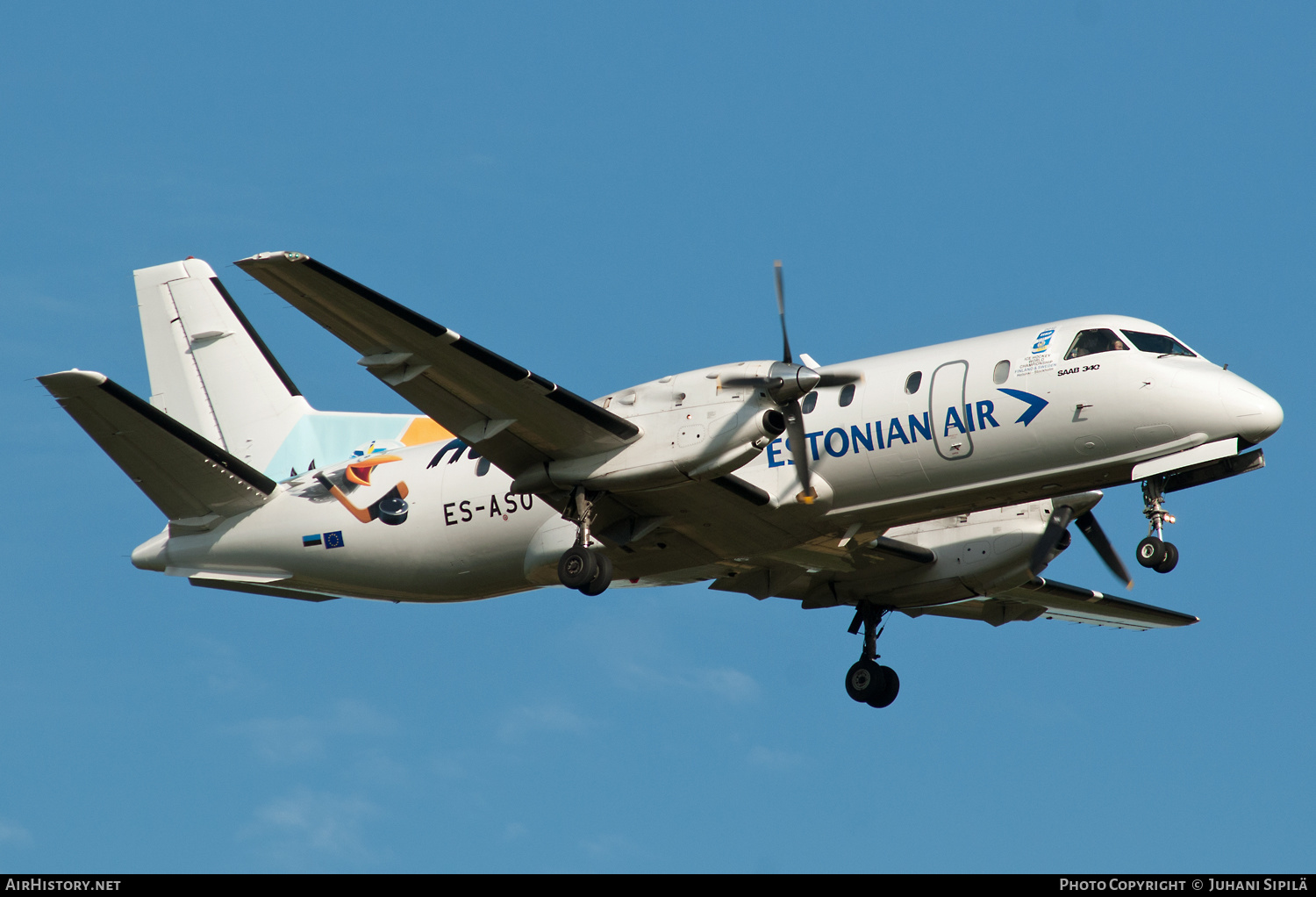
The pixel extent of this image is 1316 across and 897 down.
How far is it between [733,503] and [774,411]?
1554mm

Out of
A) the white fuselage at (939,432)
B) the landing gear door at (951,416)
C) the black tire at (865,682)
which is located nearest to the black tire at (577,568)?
the white fuselage at (939,432)

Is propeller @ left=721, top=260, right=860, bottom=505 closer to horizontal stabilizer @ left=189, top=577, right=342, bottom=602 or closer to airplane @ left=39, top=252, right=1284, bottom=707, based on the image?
airplane @ left=39, top=252, right=1284, bottom=707

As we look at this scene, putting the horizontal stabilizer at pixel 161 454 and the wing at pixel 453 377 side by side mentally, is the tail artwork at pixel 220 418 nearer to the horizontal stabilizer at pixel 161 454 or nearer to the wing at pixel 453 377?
the horizontal stabilizer at pixel 161 454

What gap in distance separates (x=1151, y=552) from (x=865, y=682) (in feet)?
19.9

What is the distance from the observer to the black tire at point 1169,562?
16875mm

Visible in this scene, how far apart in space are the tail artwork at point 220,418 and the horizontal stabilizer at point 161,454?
0.02 m

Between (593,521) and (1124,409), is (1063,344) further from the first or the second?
(593,521)

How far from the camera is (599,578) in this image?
1777 centimetres

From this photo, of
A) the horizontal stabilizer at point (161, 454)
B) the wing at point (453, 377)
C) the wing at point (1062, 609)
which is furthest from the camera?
the wing at point (1062, 609)

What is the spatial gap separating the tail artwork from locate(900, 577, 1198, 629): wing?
8722 millimetres

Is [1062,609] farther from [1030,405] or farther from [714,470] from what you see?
[714,470]

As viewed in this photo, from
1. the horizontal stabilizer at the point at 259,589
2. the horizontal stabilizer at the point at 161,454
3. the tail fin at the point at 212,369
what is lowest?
the horizontal stabilizer at the point at 259,589

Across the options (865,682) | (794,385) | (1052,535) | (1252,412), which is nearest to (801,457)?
(794,385)

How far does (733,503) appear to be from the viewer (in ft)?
60.0
